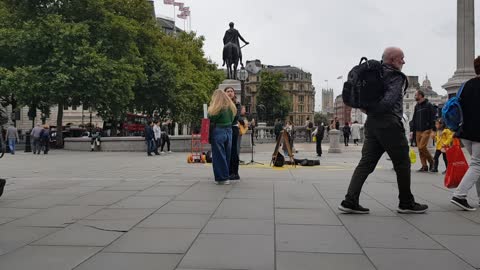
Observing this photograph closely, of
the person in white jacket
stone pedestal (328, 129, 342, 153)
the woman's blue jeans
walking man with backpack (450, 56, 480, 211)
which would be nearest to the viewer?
walking man with backpack (450, 56, 480, 211)

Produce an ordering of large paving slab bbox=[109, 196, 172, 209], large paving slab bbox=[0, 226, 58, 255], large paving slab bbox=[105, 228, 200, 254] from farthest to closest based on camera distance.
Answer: large paving slab bbox=[109, 196, 172, 209] < large paving slab bbox=[0, 226, 58, 255] < large paving slab bbox=[105, 228, 200, 254]

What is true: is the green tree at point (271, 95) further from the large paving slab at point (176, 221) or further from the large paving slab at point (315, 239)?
the large paving slab at point (315, 239)

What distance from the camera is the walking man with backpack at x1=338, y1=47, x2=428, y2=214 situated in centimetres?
580

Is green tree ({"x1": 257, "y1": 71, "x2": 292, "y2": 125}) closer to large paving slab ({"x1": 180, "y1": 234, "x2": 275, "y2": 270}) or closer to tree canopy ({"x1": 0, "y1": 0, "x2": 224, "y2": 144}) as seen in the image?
tree canopy ({"x1": 0, "y1": 0, "x2": 224, "y2": 144})

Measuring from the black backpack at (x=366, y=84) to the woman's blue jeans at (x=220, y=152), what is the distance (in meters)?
3.58

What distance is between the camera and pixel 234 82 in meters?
22.5

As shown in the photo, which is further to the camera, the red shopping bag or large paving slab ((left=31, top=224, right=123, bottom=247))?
the red shopping bag

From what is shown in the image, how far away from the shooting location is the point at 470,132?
620 cm

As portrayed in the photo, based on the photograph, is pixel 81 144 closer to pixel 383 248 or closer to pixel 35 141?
pixel 35 141

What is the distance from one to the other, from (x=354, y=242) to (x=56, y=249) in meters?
2.75

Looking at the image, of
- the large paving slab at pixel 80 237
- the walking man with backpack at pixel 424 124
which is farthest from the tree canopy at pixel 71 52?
the large paving slab at pixel 80 237

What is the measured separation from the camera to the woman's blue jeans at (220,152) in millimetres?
8945

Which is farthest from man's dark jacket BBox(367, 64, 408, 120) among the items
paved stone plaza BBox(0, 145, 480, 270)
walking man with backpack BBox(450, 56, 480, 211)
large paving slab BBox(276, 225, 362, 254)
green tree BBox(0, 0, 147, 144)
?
green tree BBox(0, 0, 147, 144)

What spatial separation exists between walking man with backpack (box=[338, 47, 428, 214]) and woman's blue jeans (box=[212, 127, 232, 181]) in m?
3.44
